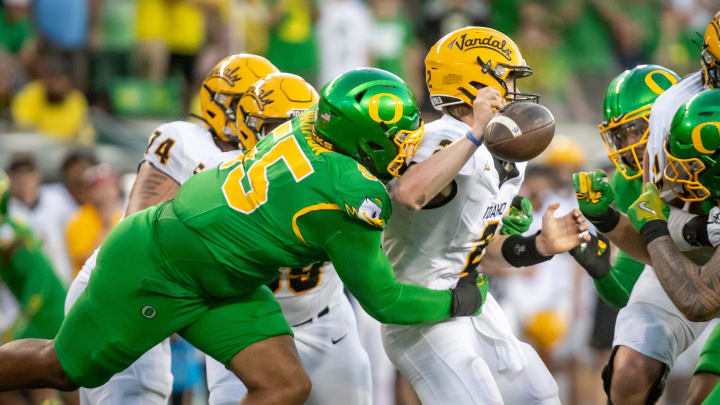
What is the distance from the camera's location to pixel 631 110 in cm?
504

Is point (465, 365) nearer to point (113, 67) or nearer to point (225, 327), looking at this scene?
point (225, 327)

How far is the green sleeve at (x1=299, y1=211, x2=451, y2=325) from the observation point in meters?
4.12

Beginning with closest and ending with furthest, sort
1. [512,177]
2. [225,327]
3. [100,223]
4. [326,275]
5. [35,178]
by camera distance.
Result: [225,327] → [512,177] → [326,275] → [100,223] → [35,178]

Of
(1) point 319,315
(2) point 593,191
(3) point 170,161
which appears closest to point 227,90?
(3) point 170,161

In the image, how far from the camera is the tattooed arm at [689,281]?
13.9 feet

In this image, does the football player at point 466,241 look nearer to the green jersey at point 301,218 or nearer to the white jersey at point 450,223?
the white jersey at point 450,223

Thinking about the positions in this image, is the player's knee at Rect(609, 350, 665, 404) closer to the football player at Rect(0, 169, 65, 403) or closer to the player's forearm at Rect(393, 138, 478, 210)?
the player's forearm at Rect(393, 138, 478, 210)

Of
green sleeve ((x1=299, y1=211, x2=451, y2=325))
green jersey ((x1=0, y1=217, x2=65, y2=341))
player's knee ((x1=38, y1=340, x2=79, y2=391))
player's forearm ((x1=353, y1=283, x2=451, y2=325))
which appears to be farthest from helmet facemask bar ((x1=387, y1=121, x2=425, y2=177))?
green jersey ((x1=0, y1=217, x2=65, y2=341))

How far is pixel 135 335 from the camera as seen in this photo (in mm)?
4387

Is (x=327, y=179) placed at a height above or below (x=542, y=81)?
above

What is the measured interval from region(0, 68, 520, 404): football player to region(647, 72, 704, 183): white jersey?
0.91 meters

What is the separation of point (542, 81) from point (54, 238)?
597cm

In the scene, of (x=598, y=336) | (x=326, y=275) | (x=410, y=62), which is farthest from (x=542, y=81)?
(x=326, y=275)

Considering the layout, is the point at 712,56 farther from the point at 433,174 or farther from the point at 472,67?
the point at 433,174
